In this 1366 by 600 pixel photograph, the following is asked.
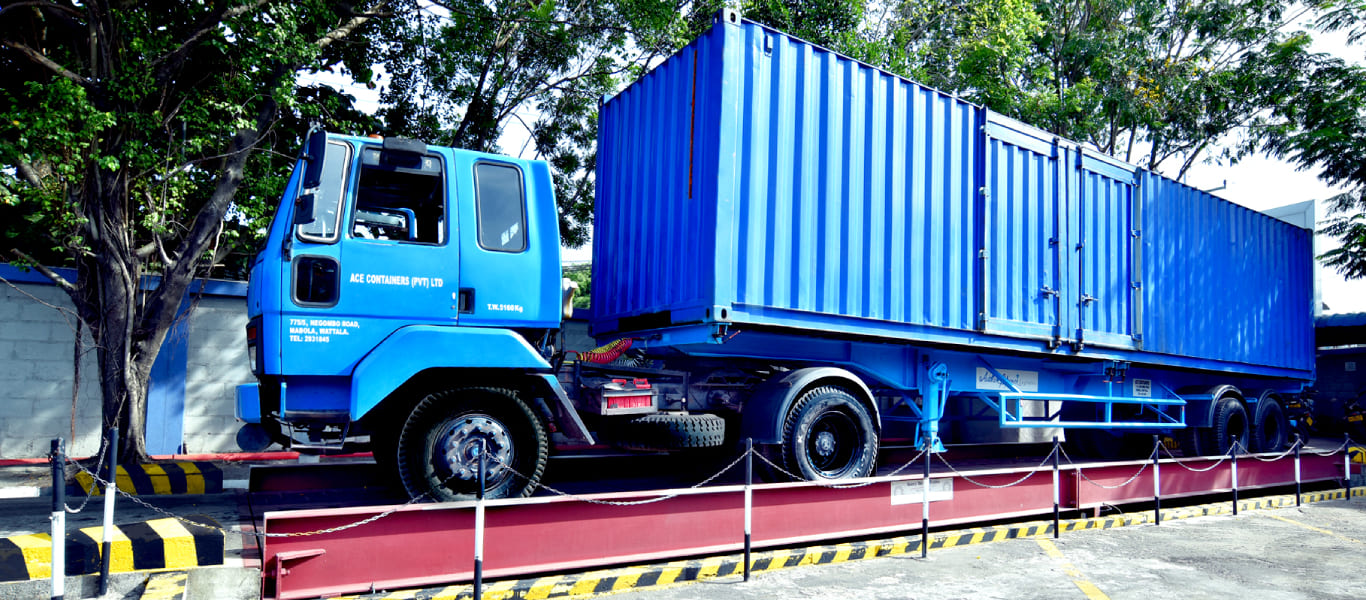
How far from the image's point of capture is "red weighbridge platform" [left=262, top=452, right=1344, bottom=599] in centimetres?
441

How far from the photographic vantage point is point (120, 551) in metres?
4.18

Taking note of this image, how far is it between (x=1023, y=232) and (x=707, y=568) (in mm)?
4518

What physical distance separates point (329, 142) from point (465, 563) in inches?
106

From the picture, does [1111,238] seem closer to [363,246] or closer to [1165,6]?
[363,246]

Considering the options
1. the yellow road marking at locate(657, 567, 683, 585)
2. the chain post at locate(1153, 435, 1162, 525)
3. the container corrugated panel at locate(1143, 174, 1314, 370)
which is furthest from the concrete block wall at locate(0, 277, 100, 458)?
the container corrugated panel at locate(1143, 174, 1314, 370)

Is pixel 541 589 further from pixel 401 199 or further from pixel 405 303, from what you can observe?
pixel 401 199

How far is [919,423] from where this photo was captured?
7676 millimetres

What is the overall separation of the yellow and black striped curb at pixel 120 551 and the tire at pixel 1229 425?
406 inches

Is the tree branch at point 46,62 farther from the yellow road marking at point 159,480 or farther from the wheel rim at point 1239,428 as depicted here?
the wheel rim at point 1239,428

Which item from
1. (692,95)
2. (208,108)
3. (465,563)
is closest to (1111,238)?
(692,95)

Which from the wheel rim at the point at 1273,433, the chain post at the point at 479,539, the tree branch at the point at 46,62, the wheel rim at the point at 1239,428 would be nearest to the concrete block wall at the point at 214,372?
the tree branch at the point at 46,62

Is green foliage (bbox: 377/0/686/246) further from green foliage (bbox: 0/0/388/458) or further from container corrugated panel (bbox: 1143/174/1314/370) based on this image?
container corrugated panel (bbox: 1143/174/1314/370)

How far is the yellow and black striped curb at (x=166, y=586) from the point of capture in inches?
157

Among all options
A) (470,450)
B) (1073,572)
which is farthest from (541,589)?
(1073,572)
